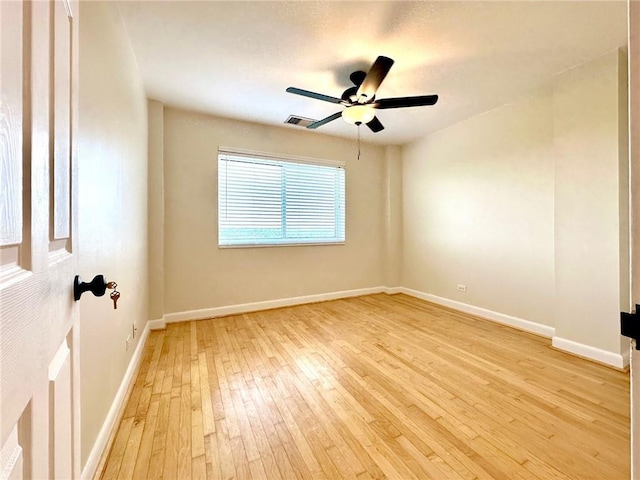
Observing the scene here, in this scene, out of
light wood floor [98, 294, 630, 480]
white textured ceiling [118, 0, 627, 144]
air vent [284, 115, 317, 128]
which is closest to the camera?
light wood floor [98, 294, 630, 480]

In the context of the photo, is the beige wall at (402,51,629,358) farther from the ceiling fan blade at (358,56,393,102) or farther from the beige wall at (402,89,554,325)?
the ceiling fan blade at (358,56,393,102)

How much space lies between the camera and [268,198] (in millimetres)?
3855

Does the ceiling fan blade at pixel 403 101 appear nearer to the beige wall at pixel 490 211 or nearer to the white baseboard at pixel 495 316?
the beige wall at pixel 490 211

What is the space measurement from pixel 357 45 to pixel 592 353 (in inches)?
128

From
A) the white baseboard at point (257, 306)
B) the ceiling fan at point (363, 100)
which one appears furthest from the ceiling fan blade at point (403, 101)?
the white baseboard at point (257, 306)

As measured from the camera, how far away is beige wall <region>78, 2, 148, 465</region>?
3.95 feet

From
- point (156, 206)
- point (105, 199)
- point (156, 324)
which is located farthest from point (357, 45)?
point (156, 324)

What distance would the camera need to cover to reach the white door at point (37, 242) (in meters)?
0.39

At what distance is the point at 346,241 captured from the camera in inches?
176

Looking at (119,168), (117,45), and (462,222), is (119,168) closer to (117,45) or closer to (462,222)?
(117,45)

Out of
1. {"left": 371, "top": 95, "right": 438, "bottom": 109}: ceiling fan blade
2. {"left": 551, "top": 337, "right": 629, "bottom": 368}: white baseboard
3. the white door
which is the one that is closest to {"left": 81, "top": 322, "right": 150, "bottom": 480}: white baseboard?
the white door

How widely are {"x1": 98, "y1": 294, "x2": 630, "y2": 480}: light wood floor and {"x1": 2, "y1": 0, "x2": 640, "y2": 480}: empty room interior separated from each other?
16mm

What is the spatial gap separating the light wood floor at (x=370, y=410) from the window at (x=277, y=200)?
1.48 metres

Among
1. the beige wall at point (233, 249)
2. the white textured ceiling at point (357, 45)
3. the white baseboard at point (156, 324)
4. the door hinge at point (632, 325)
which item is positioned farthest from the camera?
the beige wall at point (233, 249)
